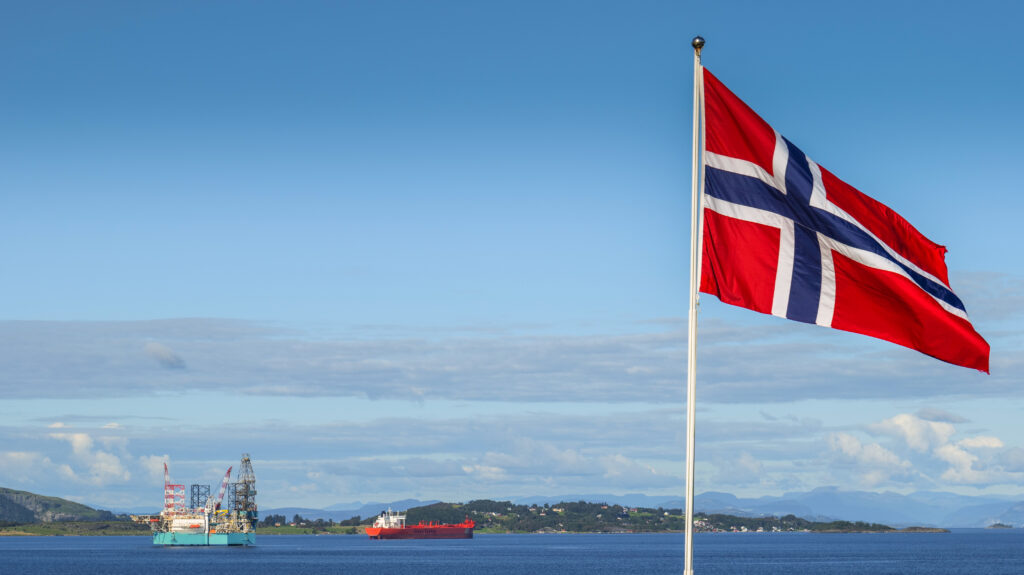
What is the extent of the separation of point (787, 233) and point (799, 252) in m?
0.35

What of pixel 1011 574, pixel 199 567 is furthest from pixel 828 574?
pixel 199 567

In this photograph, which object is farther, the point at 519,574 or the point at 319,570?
the point at 319,570

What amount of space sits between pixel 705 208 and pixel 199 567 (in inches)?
7626

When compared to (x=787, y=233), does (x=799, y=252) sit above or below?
below

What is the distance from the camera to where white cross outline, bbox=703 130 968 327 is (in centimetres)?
1888

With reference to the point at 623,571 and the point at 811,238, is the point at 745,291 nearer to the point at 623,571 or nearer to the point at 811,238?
the point at 811,238

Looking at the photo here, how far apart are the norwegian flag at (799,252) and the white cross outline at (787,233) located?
0.05 feet

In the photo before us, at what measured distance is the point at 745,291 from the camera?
18906 mm

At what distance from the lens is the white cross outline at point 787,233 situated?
61.9 ft

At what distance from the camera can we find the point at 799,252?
19.1 meters

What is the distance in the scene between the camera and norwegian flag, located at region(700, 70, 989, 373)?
18.8 m

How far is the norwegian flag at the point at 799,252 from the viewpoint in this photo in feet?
61.7

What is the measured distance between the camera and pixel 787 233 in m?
19.1

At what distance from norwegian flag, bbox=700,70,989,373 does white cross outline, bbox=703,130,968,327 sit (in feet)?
0.05
